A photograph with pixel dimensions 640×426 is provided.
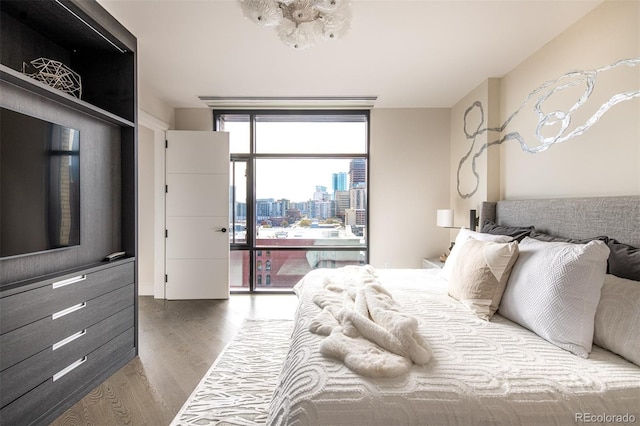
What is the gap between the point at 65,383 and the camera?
5.80ft

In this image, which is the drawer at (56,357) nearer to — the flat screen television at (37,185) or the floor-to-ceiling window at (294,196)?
the flat screen television at (37,185)

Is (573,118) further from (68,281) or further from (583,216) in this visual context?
(68,281)

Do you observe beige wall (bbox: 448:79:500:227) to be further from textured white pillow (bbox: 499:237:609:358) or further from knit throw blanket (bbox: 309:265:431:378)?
knit throw blanket (bbox: 309:265:431:378)

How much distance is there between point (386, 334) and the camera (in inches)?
48.8

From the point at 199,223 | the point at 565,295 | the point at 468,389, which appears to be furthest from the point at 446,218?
the point at 199,223

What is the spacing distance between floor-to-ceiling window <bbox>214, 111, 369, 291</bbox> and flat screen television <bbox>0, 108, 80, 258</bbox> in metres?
2.29

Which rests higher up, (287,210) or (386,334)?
(287,210)

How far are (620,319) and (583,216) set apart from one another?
34.9 inches

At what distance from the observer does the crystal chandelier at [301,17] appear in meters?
1.72

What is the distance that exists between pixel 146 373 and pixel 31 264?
1.08m

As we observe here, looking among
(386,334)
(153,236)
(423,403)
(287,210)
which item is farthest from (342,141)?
(423,403)

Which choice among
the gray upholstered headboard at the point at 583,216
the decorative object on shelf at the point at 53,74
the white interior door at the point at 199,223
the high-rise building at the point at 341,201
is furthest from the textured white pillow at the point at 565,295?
the white interior door at the point at 199,223

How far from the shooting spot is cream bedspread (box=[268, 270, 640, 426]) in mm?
944

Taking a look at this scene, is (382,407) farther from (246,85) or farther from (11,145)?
(246,85)
